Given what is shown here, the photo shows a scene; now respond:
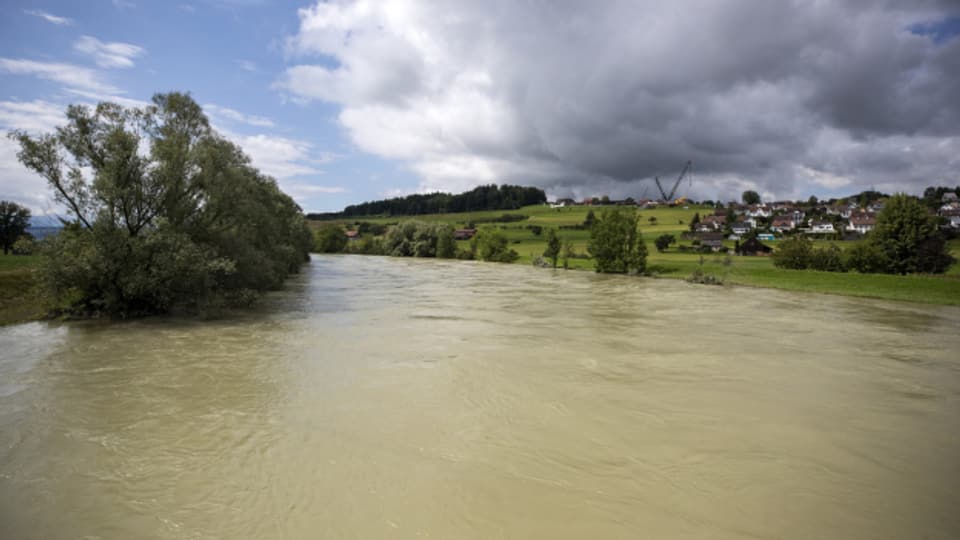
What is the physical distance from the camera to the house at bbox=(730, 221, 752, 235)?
345 ft

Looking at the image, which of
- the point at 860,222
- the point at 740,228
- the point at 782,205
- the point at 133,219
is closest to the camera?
the point at 133,219

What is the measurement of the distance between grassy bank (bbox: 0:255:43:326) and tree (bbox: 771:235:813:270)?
2359 inches

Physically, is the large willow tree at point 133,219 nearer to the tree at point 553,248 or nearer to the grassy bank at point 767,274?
the grassy bank at point 767,274

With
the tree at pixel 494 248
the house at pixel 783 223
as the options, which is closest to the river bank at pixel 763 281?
the tree at pixel 494 248

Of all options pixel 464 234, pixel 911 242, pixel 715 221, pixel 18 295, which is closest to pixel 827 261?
pixel 911 242

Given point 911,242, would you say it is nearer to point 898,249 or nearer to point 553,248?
point 898,249

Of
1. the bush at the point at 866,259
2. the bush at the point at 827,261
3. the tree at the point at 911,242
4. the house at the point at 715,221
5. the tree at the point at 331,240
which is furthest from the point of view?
the tree at the point at 331,240

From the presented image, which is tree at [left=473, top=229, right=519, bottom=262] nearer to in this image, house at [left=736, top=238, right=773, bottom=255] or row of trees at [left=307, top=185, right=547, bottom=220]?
house at [left=736, top=238, right=773, bottom=255]

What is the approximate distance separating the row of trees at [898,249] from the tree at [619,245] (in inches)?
664

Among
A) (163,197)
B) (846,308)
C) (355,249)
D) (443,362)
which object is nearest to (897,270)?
(846,308)

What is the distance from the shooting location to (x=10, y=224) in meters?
39.7

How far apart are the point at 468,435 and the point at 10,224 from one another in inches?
1994

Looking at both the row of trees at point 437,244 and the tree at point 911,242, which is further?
the row of trees at point 437,244

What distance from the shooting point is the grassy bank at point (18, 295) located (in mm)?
19781
